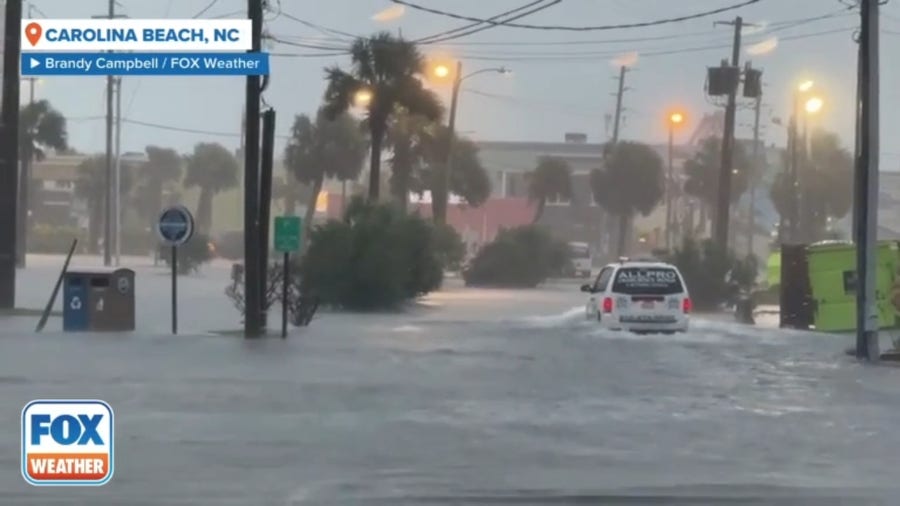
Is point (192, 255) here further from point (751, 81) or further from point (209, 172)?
point (209, 172)

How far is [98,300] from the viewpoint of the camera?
103 ft

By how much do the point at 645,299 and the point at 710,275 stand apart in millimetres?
21143

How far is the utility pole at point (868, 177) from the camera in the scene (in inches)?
1154

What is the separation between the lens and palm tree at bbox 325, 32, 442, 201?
183 feet

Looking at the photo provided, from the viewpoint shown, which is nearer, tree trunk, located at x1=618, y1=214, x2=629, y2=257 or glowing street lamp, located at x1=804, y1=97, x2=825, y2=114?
glowing street lamp, located at x1=804, y1=97, x2=825, y2=114

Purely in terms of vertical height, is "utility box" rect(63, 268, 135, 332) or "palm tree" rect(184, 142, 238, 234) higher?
"palm tree" rect(184, 142, 238, 234)

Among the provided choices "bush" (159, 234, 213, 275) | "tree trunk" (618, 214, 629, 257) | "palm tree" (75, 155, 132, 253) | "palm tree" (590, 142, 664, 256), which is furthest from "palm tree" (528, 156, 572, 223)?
"palm tree" (75, 155, 132, 253)

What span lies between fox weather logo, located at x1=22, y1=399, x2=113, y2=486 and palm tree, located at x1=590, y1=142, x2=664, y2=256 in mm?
83370

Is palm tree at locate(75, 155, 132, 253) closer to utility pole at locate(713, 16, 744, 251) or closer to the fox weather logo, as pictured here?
utility pole at locate(713, 16, 744, 251)

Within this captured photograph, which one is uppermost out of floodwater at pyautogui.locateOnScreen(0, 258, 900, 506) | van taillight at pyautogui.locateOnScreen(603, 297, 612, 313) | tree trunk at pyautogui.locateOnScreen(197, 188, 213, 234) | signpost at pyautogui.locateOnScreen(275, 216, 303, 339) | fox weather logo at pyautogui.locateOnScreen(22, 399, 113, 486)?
tree trunk at pyautogui.locateOnScreen(197, 188, 213, 234)

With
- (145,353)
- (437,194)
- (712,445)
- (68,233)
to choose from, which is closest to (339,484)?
(712,445)

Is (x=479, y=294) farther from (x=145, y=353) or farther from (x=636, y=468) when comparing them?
(x=636, y=468)

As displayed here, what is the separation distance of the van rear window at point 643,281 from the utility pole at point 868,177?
184 inches

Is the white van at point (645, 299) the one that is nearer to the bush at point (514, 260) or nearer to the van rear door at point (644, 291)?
the van rear door at point (644, 291)
